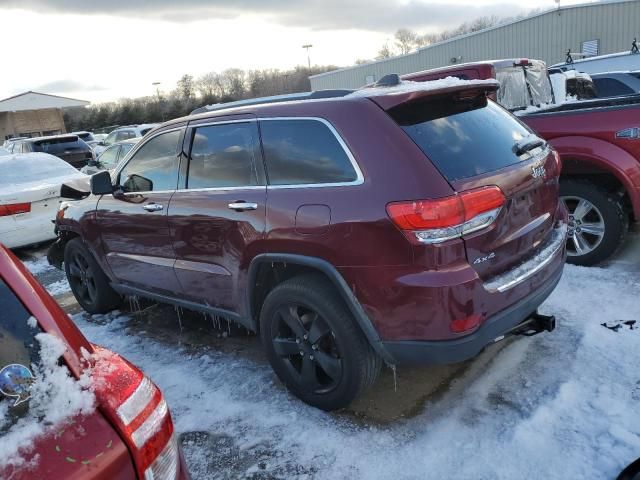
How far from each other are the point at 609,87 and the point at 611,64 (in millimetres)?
4246

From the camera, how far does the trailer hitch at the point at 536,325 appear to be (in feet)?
10.5

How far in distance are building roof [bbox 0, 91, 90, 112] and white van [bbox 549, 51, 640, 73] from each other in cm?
5454

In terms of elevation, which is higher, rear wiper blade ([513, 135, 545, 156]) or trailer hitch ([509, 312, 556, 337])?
rear wiper blade ([513, 135, 545, 156])

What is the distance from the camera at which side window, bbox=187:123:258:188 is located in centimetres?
340

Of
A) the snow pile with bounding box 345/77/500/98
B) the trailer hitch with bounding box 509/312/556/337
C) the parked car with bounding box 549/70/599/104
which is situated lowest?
the parked car with bounding box 549/70/599/104

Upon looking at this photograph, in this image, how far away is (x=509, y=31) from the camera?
25969 mm

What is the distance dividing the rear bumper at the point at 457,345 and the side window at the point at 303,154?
914 mm

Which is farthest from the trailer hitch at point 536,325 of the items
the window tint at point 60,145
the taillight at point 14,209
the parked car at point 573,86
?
the window tint at point 60,145

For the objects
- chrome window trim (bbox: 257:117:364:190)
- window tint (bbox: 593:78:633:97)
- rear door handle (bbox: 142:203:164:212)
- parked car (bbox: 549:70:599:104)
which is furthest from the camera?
window tint (bbox: 593:78:633:97)

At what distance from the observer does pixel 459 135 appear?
118 inches

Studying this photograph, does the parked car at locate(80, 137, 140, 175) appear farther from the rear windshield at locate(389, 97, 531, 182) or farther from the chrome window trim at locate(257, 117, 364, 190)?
the rear windshield at locate(389, 97, 531, 182)

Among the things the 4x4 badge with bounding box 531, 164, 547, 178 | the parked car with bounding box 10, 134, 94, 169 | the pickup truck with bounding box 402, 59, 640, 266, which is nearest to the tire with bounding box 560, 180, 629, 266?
the pickup truck with bounding box 402, 59, 640, 266

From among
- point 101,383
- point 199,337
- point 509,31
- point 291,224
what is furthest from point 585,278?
point 509,31

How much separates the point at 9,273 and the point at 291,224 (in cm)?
157
